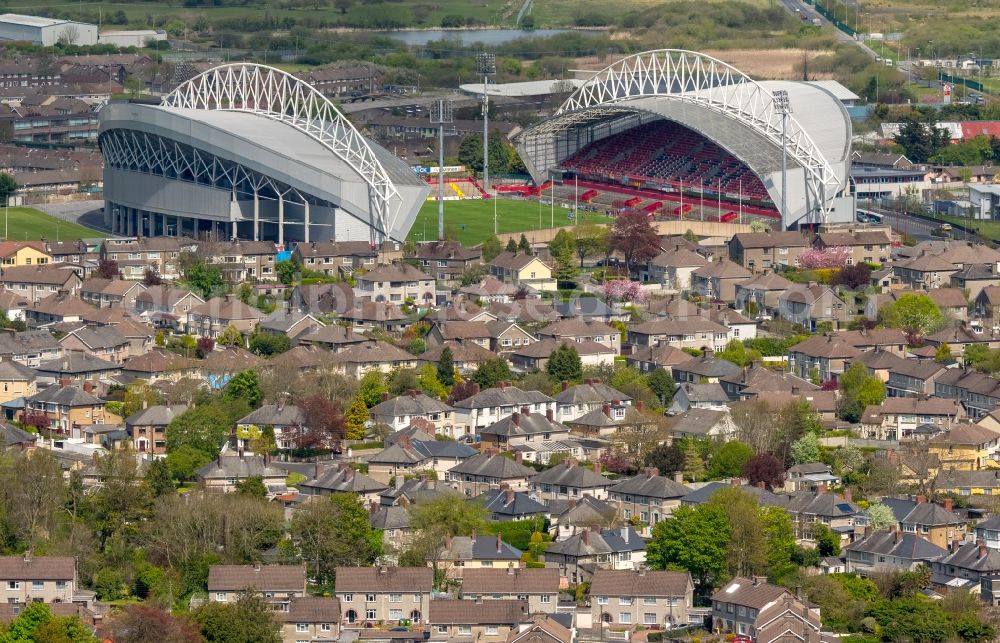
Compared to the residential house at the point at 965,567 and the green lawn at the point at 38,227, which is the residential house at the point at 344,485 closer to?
the residential house at the point at 965,567

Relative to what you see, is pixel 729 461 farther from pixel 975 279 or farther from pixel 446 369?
pixel 975 279

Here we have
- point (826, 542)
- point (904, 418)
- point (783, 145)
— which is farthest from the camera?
point (783, 145)

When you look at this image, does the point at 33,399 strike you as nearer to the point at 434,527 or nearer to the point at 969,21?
the point at 434,527

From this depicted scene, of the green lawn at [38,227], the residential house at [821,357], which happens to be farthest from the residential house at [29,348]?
the green lawn at [38,227]

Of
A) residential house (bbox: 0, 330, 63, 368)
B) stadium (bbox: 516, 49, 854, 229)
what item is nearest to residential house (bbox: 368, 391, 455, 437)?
residential house (bbox: 0, 330, 63, 368)

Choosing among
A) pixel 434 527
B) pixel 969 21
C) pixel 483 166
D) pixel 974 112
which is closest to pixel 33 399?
pixel 434 527

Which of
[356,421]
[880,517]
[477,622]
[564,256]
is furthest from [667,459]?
[564,256]

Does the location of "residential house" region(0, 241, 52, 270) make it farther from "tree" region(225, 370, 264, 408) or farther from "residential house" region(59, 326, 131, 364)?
"tree" region(225, 370, 264, 408)
